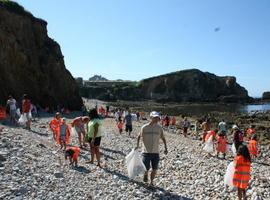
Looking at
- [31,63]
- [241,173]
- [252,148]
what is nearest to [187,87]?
[31,63]

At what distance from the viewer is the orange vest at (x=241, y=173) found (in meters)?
11.0

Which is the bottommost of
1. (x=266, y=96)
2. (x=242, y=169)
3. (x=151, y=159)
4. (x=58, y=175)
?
(x=58, y=175)

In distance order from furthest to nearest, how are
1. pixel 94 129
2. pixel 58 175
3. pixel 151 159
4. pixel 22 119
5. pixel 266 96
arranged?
pixel 266 96
pixel 22 119
pixel 94 129
pixel 58 175
pixel 151 159

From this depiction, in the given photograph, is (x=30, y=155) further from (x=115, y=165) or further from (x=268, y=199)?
(x=268, y=199)

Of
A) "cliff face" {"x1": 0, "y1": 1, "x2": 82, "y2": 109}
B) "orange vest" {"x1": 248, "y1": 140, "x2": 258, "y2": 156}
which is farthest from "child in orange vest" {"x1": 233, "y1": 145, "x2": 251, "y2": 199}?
"cliff face" {"x1": 0, "y1": 1, "x2": 82, "y2": 109}

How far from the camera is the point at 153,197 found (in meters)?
11.0

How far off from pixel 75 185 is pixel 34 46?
37.3 metres

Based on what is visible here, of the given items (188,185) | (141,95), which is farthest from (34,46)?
(141,95)

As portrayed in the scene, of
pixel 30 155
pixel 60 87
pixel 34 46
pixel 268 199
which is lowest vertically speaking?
pixel 268 199

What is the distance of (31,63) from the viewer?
4278 centimetres

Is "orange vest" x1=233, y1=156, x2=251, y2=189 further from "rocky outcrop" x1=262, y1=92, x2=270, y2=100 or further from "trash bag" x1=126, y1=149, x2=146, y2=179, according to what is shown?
"rocky outcrop" x1=262, y1=92, x2=270, y2=100

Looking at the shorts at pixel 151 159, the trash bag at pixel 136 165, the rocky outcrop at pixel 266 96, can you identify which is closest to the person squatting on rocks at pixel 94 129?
the trash bag at pixel 136 165

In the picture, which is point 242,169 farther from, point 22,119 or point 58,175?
point 22,119

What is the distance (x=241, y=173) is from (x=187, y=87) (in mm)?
120537
